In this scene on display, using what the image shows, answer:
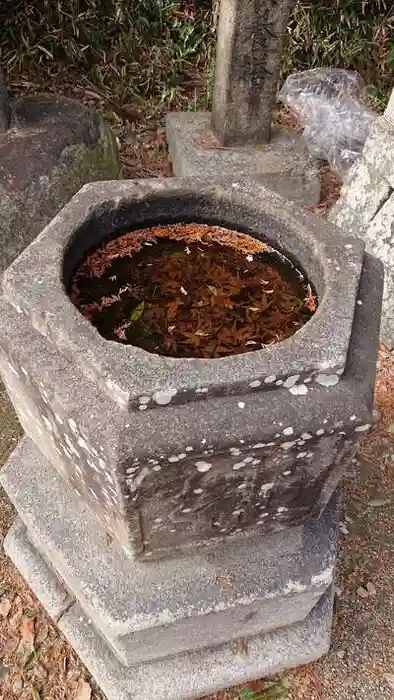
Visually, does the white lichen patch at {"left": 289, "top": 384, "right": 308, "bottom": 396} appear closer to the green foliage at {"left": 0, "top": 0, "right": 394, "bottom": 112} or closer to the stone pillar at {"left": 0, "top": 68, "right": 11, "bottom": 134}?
the stone pillar at {"left": 0, "top": 68, "right": 11, "bottom": 134}

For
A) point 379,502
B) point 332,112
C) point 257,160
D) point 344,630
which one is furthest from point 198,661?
point 332,112

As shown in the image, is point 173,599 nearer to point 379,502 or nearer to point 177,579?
point 177,579

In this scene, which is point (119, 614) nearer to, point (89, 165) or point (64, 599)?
point (64, 599)

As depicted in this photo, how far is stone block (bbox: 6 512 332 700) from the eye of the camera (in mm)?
1933

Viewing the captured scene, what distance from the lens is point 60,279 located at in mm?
1466

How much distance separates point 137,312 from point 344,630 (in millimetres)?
1348

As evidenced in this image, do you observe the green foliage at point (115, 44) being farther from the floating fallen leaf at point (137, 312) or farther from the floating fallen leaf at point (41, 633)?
the floating fallen leaf at point (41, 633)

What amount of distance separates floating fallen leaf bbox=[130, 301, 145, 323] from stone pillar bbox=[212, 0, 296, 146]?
7.28 ft

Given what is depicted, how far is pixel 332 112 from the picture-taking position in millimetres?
4180

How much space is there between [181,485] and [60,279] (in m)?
0.53

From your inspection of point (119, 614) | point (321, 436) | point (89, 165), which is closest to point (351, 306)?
point (321, 436)

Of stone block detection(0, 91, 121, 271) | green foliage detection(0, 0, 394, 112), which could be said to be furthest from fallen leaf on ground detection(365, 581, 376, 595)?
green foliage detection(0, 0, 394, 112)

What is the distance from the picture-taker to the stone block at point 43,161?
2943 millimetres

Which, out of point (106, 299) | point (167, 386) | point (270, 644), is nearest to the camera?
point (167, 386)
